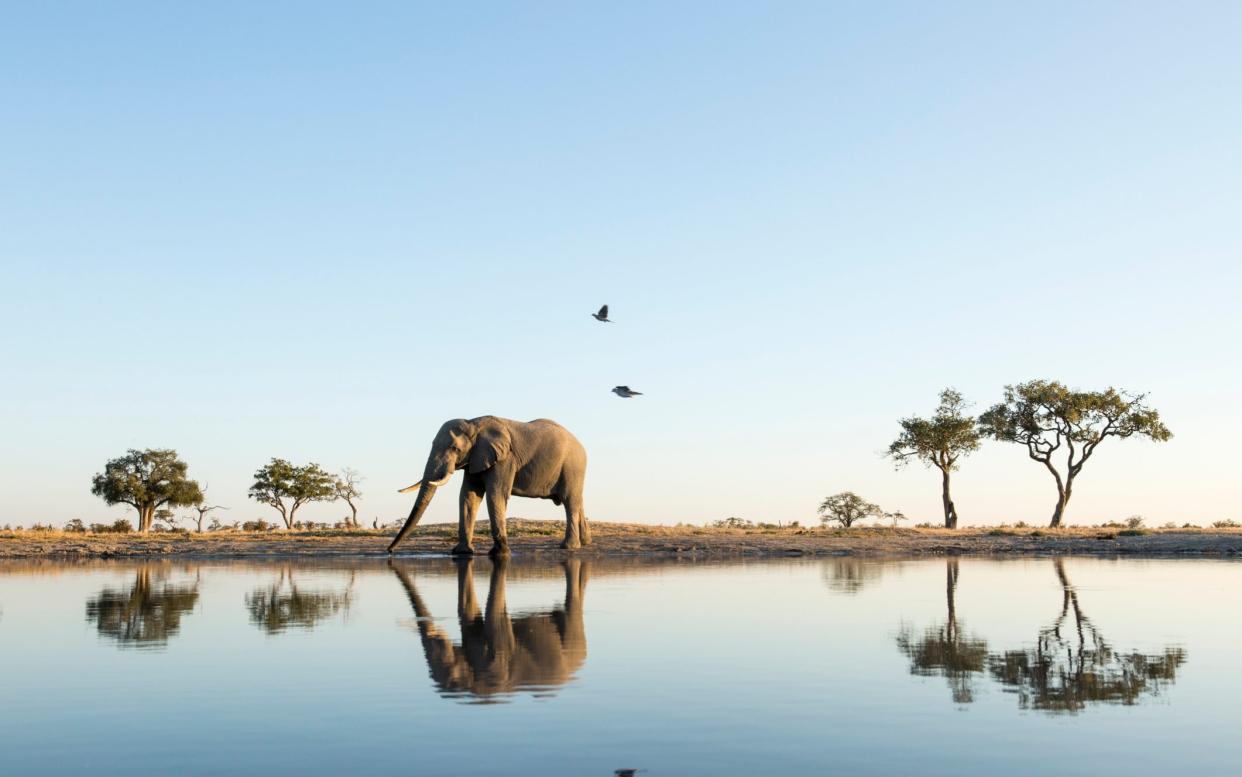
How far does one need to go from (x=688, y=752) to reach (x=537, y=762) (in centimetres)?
116

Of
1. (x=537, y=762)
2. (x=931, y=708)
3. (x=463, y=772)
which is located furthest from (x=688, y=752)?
(x=931, y=708)

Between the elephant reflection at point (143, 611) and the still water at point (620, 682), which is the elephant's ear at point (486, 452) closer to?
the elephant reflection at point (143, 611)

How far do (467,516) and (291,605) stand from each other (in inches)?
654

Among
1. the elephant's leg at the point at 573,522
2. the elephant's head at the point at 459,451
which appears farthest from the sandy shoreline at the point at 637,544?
the elephant's head at the point at 459,451

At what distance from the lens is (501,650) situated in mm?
13188

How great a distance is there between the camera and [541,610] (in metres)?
18.0

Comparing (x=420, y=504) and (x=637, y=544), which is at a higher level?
(x=420, y=504)

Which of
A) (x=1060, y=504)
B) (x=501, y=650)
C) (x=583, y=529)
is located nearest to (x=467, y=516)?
(x=583, y=529)

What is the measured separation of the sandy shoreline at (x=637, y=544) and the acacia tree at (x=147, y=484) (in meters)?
20.5

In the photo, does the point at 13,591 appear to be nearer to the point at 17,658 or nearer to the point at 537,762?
the point at 17,658

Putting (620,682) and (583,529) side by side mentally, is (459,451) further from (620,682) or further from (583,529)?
(620,682)

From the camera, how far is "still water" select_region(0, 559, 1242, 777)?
8183 mm

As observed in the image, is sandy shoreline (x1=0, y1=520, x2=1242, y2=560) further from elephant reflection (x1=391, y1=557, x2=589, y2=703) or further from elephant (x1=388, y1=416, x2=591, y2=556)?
elephant reflection (x1=391, y1=557, x2=589, y2=703)

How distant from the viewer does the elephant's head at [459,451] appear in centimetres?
3597
